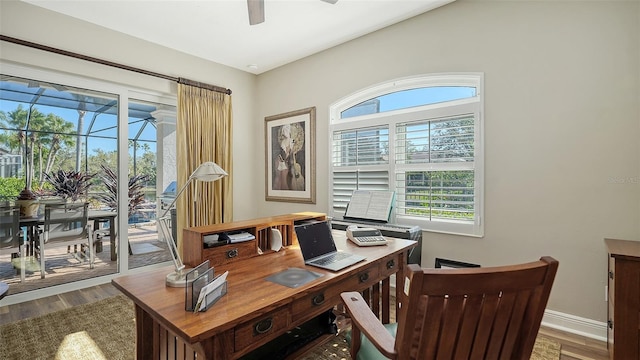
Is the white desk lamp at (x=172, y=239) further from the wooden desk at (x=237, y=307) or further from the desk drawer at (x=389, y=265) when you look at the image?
the desk drawer at (x=389, y=265)

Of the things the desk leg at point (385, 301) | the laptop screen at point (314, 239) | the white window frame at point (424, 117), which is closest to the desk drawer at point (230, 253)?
the laptop screen at point (314, 239)

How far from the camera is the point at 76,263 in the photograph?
10.8 feet

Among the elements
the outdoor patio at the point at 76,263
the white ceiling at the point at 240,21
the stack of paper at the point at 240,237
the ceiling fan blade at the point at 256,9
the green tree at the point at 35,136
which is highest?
the white ceiling at the point at 240,21

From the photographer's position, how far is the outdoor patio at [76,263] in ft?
9.43

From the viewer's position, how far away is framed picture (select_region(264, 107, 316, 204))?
3957mm

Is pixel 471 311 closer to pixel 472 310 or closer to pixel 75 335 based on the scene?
pixel 472 310

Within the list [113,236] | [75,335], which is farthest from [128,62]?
[75,335]

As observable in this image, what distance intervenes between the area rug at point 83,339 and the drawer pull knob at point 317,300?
683 mm

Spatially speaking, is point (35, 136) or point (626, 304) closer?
point (626, 304)

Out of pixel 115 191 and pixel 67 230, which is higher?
pixel 115 191

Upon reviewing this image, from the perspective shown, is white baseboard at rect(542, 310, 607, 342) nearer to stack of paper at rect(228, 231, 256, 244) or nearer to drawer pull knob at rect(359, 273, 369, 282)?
drawer pull knob at rect(359, 273, 369, 282)

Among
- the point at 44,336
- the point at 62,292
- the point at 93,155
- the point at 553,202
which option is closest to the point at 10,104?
the point at 93,155

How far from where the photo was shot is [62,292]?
10.1 feet

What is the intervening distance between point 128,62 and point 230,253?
2957 mm
